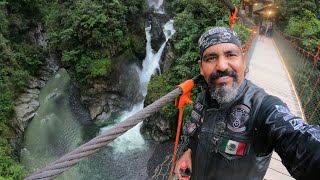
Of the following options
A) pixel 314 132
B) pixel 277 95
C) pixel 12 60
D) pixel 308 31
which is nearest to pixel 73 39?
pixel 12 60

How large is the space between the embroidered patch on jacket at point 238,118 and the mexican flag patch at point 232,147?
0.08 metres

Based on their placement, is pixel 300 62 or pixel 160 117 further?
pixel 160 117

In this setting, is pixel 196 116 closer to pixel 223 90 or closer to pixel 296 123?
pixel 223 90

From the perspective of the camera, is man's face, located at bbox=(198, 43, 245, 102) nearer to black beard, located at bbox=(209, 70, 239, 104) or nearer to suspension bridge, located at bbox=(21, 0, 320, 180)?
black beard, located at bbox=(209, 70, 239, 104)

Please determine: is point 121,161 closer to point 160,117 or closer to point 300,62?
point 160,117

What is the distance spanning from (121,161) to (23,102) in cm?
710

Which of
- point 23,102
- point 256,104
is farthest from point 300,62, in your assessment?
point 23,102

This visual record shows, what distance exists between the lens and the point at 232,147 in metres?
1.57

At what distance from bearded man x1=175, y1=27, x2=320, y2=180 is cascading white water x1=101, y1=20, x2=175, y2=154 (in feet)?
39.1

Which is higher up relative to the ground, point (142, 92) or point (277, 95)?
point (277, 95)

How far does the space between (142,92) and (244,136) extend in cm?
1686

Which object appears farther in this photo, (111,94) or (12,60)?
(111,94)

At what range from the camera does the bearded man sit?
4.25 ft

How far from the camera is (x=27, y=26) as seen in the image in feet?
62.8
